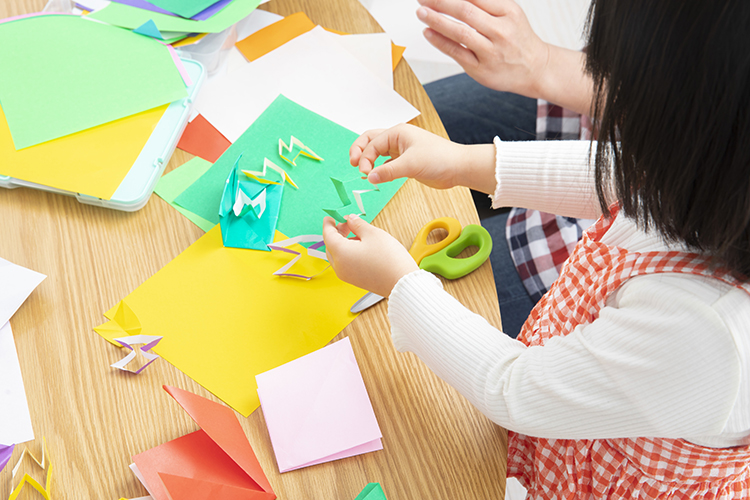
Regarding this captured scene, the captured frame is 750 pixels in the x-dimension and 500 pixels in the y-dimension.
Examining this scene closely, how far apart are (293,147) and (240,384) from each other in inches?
12.1

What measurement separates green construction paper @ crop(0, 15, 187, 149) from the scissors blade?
1.20 feet

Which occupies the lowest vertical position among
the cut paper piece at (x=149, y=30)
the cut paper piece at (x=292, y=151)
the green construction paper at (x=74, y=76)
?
the cut paper piece at (x=292, y=151)

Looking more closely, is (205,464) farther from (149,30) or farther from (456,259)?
(149,30)

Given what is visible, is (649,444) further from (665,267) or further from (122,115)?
(122,115)

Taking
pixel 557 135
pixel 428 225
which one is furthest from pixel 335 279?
pixel 557 135

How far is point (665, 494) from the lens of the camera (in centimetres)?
53

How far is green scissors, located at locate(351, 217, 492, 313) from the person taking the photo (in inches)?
23.3

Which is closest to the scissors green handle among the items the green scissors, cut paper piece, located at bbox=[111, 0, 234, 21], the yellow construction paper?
the green scissors

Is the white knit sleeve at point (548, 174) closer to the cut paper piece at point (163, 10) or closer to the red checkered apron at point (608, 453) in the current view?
the red checkered apron at point (608, 453)

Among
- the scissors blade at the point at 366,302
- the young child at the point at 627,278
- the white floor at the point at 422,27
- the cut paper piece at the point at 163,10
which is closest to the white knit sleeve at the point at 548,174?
the young child at the point at 627,278

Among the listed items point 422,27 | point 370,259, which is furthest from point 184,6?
point 422,27

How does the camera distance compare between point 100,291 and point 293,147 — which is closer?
point 100,291

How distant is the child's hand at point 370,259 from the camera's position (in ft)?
1.81

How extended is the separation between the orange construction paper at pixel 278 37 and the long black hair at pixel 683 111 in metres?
0.43
